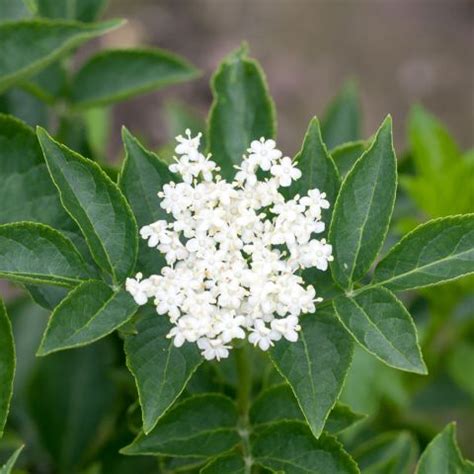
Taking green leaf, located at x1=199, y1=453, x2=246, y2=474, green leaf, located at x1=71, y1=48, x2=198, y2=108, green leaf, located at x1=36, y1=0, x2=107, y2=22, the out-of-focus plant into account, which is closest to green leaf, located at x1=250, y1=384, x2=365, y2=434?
the out-of-focus plant

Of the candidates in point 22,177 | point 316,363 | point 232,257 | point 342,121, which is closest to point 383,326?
point 316,363

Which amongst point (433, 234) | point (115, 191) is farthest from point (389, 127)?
point (115, 191)

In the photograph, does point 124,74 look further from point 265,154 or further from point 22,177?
point 265,154

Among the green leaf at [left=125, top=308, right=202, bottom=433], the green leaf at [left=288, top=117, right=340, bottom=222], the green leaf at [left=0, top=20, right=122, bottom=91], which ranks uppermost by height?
the green leaf at [left=0, top=20, right=122, bottom=91]

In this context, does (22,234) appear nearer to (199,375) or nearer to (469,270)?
(199,375)

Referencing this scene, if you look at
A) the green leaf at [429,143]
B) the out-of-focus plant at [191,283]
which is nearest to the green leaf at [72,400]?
the out-of-focus plant at [191,283]

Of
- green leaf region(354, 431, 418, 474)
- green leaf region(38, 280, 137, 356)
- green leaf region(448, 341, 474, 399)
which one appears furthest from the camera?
green leaf region(448, 341, 474, 399)

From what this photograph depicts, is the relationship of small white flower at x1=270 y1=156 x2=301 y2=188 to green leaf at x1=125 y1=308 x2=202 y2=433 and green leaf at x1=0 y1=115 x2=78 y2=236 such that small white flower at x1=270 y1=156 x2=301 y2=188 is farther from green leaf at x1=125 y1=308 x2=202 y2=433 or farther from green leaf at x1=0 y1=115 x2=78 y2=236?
green leaf at x1=0 y1=115 x2=78 y2=236
